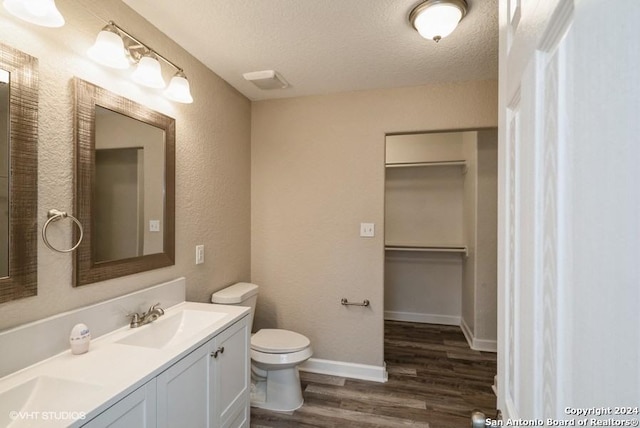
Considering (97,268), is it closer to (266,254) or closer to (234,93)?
(266,254)

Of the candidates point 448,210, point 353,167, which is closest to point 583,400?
point 353,167

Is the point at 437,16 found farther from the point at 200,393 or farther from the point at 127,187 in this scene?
the point at 200,393

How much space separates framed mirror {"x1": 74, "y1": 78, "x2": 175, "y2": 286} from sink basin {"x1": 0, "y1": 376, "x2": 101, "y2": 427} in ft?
1.34

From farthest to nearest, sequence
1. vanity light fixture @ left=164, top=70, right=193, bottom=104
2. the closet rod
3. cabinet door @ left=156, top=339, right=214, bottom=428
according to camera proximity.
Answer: the closet rod, vanity light fixture @ left=164, top=70, right=193, bottom=104, cabinet door @ left=156, top=339, right=214, bottom=428

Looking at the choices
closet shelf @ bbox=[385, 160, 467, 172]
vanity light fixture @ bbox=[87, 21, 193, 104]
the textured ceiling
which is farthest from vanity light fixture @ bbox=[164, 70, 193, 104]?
closet shelf @ bbox=[385, 160, 467, 172]

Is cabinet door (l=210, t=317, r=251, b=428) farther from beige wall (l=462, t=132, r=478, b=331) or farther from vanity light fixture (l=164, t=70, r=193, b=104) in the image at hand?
beige wall (l=462, t=132, r=478, b=331)

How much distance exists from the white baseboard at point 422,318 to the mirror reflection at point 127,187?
10.0 feet

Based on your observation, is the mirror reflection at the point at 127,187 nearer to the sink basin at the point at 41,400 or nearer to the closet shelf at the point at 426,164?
the sink basin at the point at 41,400

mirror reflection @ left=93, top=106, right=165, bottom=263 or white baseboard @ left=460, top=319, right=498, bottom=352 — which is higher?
Answer: mirror reflection @ left=93, top=106, right=165, bottom=263

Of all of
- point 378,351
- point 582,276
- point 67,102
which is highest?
point 67,102

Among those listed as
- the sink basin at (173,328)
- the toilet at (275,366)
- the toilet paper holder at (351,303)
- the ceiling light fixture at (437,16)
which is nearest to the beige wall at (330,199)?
the toilet paper holder at (351,303)

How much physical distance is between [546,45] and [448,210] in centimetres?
344

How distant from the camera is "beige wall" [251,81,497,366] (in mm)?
2402

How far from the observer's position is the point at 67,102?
4.02 ft
